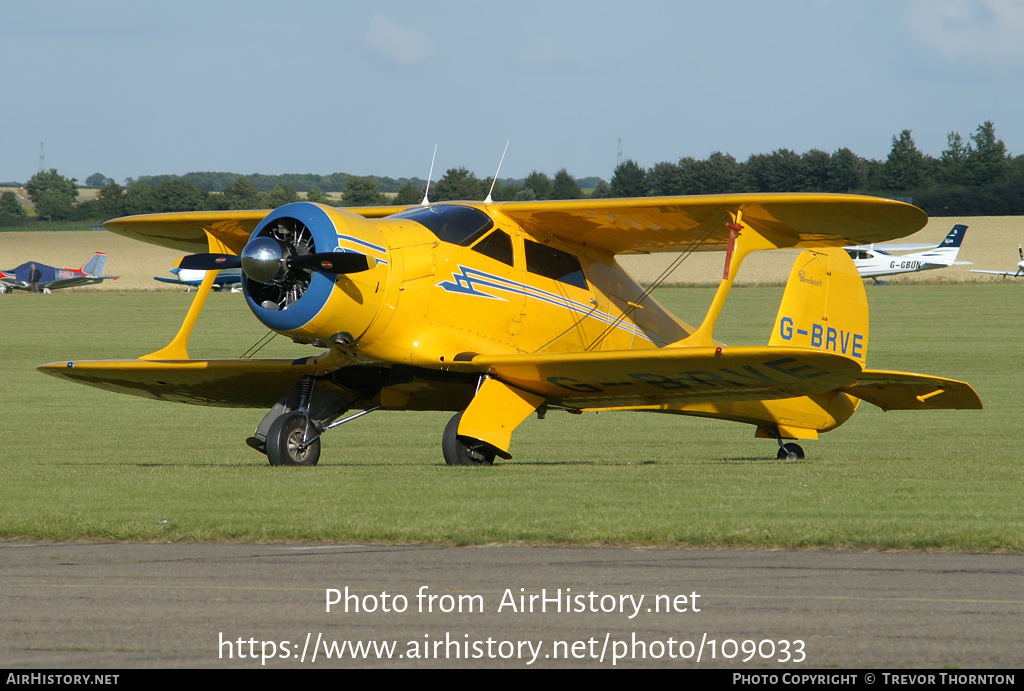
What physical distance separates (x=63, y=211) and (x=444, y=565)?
128724 mm

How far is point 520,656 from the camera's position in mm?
5426

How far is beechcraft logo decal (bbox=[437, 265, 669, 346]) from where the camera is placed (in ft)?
42.9

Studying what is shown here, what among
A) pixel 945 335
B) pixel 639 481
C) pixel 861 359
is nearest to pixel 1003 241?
pixel 945 335

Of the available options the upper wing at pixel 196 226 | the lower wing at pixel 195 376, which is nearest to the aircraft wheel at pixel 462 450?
the lower wing at pixel 195 376

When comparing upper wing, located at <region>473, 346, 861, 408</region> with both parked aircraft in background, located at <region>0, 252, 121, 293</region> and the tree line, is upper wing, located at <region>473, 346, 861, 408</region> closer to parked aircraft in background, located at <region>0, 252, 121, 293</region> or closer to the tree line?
the tree line

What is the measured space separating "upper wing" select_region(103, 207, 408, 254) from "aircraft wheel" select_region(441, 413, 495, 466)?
3.09 meters

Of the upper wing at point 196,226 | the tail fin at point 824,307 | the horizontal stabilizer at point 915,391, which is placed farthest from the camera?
the tail fin at point 824,307

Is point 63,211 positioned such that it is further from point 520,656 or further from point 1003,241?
point 520,656

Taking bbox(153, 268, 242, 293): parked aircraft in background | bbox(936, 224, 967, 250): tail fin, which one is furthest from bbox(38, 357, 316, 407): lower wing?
bbox(936, 224, 967, 250): tail fin

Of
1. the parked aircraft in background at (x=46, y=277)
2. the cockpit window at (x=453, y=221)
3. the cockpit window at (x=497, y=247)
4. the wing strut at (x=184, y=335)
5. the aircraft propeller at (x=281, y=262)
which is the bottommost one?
the parked aircraft in background at (x=46, y=277)

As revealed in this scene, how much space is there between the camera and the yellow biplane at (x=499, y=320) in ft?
39.6

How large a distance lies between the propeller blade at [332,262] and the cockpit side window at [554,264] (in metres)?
2.66

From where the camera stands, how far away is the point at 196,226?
16.0 m

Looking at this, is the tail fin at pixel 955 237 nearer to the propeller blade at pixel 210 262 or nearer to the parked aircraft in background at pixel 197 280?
the parked aircraft in background at pixel 197 280
